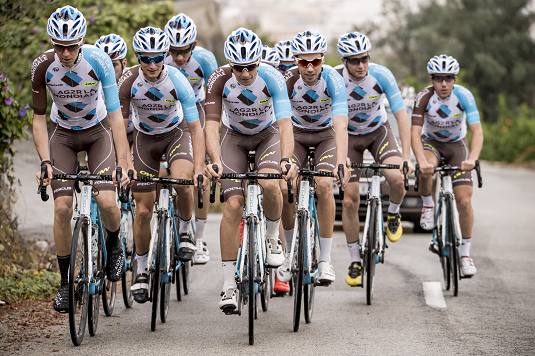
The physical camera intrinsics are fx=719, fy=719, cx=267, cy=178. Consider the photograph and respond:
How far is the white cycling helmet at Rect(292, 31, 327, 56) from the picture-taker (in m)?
6.67

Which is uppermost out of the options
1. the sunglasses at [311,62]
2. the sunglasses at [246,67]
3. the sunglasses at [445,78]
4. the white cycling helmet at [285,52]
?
the white cycling helmet at [285,52]

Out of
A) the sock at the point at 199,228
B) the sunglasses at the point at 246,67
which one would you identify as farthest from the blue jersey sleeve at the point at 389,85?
the sock at the point at 199,228

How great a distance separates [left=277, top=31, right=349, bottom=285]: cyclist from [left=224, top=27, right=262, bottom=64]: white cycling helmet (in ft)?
2.48

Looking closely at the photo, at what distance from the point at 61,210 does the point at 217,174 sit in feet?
4.40

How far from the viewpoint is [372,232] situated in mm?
7453

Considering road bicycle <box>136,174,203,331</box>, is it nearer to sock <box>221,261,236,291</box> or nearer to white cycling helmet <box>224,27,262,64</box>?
sock <box>221,261,236,291</box>

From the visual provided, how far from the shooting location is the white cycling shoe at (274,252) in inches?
257

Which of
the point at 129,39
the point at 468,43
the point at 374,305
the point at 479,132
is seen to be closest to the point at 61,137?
the point at 374,305

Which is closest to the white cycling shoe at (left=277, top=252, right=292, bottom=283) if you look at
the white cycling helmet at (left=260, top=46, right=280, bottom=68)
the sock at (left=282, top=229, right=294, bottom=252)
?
the sock at (left=282, top=229, right=294, bottom=252)

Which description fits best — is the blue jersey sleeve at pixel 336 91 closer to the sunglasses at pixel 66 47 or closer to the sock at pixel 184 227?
the sock at pixel 184 227

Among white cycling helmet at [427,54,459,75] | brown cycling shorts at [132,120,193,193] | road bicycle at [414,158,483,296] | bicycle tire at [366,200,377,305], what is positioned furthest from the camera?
white cycling helmet at [427,54,459,75]

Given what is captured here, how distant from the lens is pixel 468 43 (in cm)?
5894

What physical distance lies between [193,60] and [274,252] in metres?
2.83

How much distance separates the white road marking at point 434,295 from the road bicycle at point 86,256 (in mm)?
3337
